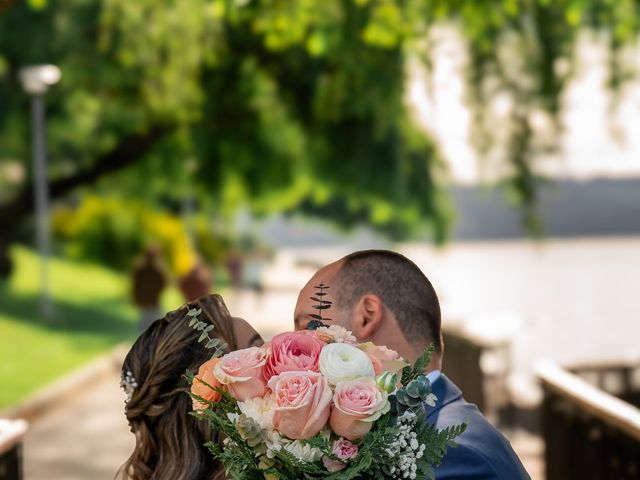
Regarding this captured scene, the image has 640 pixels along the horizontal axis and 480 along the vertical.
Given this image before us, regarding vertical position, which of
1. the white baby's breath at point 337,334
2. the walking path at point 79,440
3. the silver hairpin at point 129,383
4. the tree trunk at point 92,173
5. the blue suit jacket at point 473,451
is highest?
the tree trunk at point 92,173

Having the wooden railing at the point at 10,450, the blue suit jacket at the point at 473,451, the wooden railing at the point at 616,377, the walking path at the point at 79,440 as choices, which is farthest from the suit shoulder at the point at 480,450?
the walking path at the point at 79,440

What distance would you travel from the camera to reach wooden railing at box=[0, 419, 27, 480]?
5125mm

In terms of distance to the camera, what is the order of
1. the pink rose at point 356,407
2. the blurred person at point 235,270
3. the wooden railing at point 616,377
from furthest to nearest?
the blurred person at point 235,270 → the wooden railing at point 616,377 → the pink rose at point 356,407

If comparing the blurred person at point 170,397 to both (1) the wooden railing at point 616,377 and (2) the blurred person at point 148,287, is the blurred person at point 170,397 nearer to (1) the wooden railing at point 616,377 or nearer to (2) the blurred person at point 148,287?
(1) the wooden railing at point 616,377

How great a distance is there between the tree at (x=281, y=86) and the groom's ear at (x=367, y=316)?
7.28 m

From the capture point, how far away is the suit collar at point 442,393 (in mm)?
3041

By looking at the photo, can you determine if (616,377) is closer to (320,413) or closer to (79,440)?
(79,440)

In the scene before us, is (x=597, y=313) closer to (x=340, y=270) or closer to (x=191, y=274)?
(x=191, y=274)

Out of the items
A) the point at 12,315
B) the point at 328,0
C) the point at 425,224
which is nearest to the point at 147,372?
the point at 328,0

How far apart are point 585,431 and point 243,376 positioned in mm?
4753

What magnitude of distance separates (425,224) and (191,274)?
361 cm

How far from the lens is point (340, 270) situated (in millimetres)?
3119

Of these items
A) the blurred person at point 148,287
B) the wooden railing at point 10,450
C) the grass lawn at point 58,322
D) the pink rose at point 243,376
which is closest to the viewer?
the pink rose at point 243,376

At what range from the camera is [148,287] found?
18.1 m
